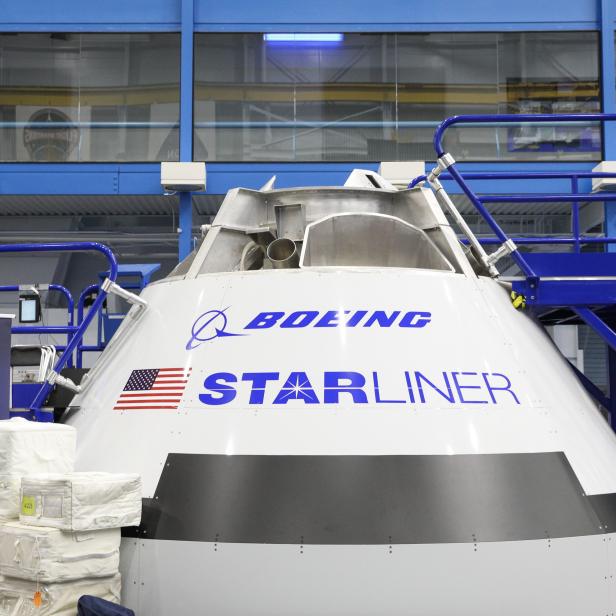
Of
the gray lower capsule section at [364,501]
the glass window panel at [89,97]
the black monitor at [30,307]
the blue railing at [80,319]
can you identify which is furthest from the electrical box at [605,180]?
the gray lower capsule section at [364,501]

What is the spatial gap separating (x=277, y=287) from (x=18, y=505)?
1644 millimetres

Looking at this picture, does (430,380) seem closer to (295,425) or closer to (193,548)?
(295,425)

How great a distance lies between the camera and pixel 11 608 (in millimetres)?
3688

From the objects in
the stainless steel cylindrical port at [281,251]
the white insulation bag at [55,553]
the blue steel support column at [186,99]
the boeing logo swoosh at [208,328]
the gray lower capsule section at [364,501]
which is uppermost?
the blue steel support column at [186,99]

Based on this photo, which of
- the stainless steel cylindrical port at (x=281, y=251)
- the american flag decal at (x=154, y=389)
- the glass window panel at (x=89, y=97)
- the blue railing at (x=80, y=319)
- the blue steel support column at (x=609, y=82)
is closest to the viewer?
the american flag decal at (x=154, y=389)

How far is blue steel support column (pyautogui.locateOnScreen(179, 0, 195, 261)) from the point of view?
14.7 meters

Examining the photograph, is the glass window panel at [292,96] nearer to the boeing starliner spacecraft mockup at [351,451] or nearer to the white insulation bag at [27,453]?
the boeing starliner spacecraft mockup at [351,451]

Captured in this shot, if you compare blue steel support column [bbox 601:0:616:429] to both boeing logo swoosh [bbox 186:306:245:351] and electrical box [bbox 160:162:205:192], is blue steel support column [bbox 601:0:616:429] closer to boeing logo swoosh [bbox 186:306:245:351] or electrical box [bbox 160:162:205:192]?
electrical box [bbox 160:162:205:192]

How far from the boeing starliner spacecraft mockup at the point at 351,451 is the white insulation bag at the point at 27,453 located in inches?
7.3

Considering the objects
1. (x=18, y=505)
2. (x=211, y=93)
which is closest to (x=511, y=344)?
(x=18, y=505)

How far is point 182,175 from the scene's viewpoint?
14375 mm

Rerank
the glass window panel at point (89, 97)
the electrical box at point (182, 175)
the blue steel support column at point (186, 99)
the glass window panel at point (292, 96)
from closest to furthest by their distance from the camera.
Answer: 1. the electrical box at point (182, 175)
2. the blue steel support column at point (186, 99)
3. the glass window panel at point (292, 96)
4. the glass window panel at point (89, 97)

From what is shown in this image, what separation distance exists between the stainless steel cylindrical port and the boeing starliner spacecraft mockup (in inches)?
10.2

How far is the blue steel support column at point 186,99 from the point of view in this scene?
48.2ft
